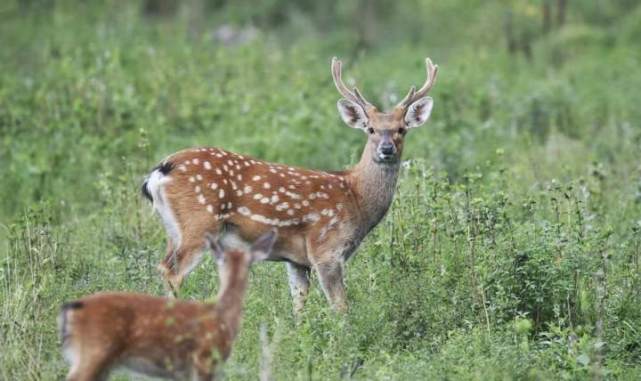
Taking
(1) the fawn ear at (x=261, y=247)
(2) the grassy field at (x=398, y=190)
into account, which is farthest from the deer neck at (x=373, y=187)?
(1) the fawn ear at (x=261, y=247)

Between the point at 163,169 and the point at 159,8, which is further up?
the point at 159,8

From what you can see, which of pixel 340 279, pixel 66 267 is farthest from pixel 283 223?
pixel 66 267

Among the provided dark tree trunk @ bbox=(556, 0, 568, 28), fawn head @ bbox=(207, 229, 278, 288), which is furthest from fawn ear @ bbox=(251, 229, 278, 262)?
dark tree trunk @ bbox=(556, 0, 568, 28)

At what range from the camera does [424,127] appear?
12.9 meters

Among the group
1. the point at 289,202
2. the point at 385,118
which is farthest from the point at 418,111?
the point at 289,202

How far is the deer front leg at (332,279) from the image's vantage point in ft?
26.2

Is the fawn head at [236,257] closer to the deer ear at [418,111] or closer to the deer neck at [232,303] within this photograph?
the deer neck at [232,303]

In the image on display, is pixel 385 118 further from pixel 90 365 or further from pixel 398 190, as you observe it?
pixel 90 365

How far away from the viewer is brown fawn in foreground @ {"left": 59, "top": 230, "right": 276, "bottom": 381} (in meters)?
5.53

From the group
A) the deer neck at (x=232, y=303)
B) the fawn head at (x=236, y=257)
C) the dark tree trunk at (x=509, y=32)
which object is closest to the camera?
the deer neck at (x=232, y=303)

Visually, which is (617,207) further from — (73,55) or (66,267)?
(73,55)

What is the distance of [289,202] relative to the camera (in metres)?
8.11

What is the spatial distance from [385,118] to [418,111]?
404mm

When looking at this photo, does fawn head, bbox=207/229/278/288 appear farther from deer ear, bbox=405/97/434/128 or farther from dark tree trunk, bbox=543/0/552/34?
dark tree trunk, bbox=543/0/552/34
